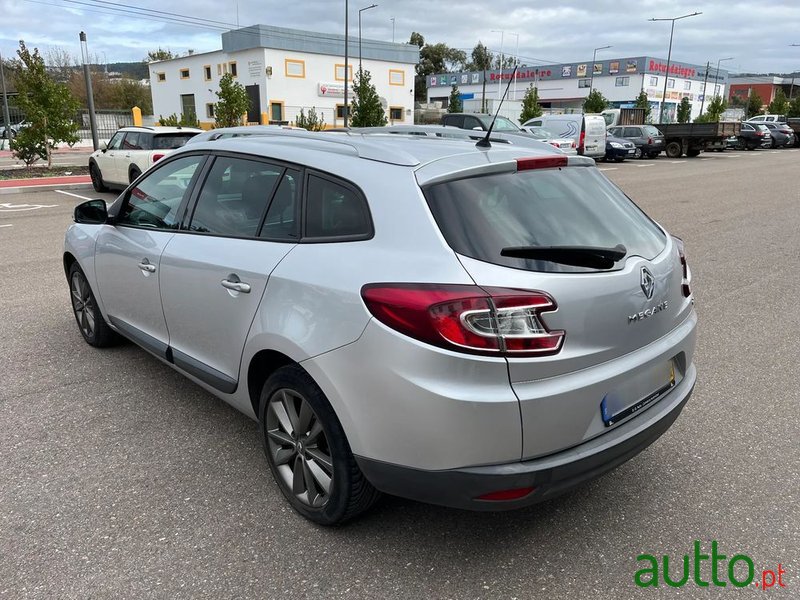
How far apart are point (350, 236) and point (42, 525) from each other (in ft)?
6.05

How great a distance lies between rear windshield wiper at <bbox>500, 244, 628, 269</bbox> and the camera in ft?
7.78

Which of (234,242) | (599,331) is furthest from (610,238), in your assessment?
(234,242)

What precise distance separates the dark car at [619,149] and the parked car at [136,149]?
1986 centimetres

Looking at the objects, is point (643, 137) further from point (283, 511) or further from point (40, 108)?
point (283, 511)

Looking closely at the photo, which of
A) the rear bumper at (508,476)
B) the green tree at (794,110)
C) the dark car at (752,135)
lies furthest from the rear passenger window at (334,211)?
the green tree at (794,110)

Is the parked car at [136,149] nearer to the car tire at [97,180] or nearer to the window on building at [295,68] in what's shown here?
the car tire at [97,180]

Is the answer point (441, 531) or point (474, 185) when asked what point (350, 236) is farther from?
point (441, 531)

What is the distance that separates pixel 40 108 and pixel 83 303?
17030 mm

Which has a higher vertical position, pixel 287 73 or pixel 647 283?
pixel 287 73

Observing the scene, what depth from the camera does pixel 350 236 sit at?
8.57 ft

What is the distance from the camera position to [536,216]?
102 inches

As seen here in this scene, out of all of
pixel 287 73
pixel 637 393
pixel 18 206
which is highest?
pixel 287 73

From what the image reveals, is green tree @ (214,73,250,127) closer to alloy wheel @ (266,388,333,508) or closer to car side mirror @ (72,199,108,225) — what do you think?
car side mirror @ (72,199,108,225)

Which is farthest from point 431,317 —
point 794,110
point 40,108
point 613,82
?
point 794,110
